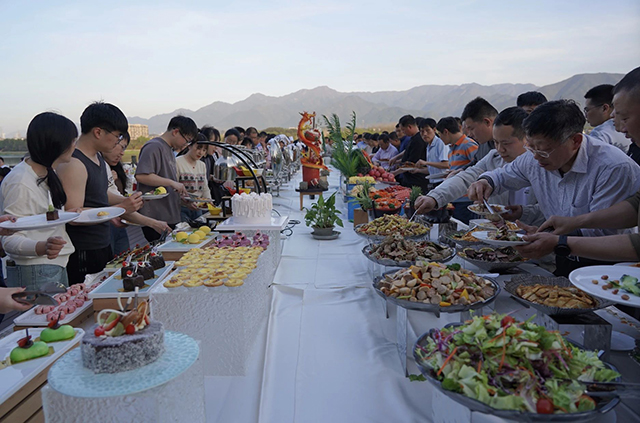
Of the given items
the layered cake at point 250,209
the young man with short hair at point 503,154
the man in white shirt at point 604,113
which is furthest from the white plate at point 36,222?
the man in white shirt at point 604,113

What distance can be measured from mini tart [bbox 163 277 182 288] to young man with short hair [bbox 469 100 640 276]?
1594mm

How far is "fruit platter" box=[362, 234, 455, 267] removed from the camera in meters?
1.86

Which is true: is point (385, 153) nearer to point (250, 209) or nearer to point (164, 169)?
point (164, 169)

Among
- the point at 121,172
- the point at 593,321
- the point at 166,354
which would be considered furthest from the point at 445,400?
Result: the point at 121,172

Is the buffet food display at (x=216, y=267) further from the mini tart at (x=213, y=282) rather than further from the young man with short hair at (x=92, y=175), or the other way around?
the young man with short hair at (x=92, y=175)

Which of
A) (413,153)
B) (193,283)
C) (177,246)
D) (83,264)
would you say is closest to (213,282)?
(193,283)

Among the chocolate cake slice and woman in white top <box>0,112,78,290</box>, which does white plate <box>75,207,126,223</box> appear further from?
the chocolate cake slice

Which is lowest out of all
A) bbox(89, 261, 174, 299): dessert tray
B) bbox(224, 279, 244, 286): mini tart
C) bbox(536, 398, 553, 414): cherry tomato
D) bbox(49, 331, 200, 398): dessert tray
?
bbox(89, 261, 174, 299): dessert tray

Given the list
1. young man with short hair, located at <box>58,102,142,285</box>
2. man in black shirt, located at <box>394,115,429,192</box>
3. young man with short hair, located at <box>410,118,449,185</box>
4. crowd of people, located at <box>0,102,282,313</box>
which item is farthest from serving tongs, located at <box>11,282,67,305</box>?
man in black shirt, located at <box>394,115,429,192</box>

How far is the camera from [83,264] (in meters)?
2.25

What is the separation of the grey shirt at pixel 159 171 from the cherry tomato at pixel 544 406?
9.35 feet

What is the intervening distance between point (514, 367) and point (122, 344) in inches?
33.6

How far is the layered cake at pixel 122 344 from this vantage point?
2.97ft

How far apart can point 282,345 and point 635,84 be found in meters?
1.62
